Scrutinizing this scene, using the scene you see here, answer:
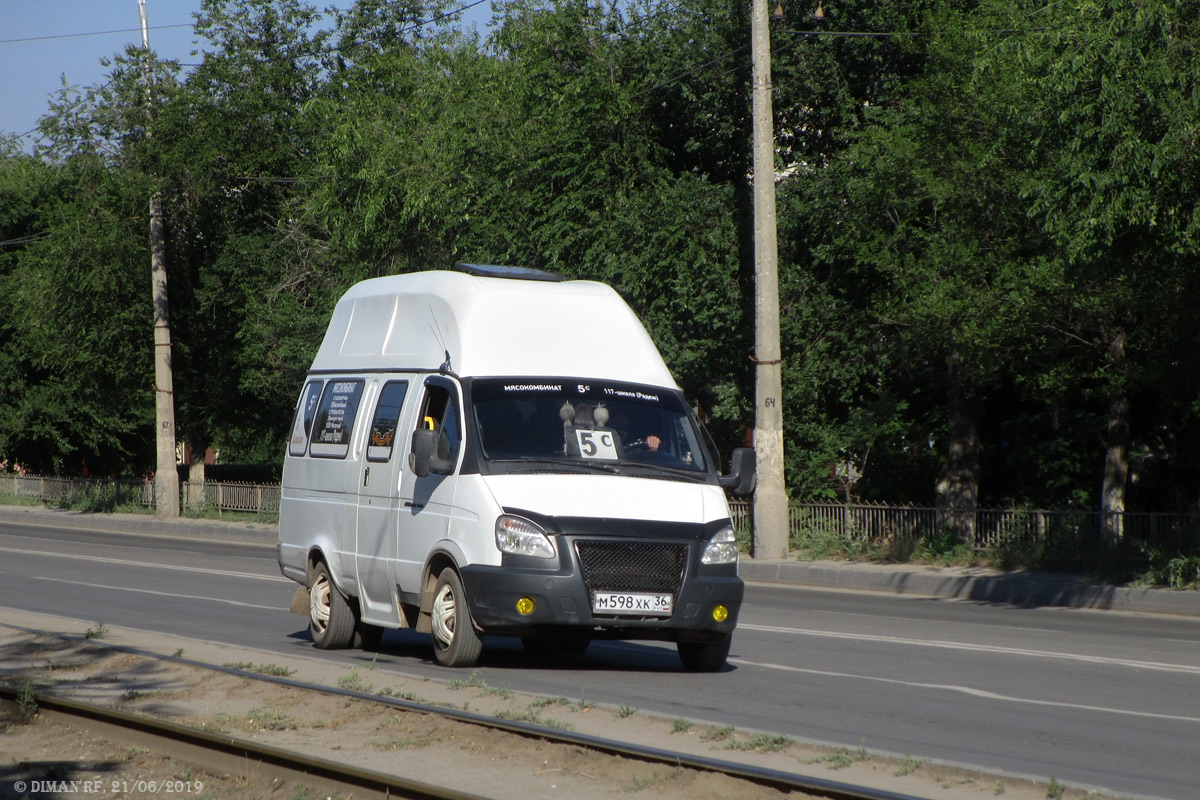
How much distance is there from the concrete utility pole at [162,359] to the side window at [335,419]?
914 inches

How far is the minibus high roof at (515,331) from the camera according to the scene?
34.7 ft

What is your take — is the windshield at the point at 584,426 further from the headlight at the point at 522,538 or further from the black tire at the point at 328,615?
the black tire at the point at 328,615

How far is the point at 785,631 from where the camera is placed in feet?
44.2

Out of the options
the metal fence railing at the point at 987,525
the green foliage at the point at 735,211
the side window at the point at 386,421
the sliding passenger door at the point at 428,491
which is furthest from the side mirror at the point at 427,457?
the metal fence railing at the point at 987,525

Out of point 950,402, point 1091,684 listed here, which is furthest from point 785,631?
point 950,402

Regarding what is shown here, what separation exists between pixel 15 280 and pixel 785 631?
37.5 metres

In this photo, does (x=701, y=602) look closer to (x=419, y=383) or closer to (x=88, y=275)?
(x=419, y=383)

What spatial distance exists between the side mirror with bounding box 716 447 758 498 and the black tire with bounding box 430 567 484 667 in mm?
2100

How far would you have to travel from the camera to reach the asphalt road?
7566mm

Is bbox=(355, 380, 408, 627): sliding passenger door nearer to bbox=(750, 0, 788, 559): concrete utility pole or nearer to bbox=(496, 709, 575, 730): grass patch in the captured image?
bbox=(496, 709, 575, 730): grass patch

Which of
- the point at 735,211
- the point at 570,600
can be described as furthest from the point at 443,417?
the point at 735,211

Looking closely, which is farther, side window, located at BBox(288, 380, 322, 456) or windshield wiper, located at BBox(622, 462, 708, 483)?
side window, located at BBox(288, 380, 322, 456)

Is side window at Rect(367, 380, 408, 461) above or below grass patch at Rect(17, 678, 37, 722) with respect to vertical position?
above

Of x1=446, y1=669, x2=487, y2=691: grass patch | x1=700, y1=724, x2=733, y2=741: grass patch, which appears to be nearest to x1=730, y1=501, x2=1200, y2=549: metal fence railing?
x1=446, y1=669, x2=487, y2=691: grass patch
